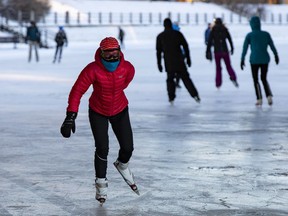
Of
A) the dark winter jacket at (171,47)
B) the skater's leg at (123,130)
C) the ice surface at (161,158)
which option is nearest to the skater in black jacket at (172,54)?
the dark winter jacket at (171,47)

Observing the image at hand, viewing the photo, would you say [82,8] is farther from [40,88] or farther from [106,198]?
[106,198]

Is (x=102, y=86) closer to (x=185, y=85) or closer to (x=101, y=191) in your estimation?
(x=101, y=191)

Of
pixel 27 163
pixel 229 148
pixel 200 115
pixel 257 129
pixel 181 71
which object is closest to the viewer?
pixel 27 163

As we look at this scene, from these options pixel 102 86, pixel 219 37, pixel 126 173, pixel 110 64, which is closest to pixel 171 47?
pixel 219 37

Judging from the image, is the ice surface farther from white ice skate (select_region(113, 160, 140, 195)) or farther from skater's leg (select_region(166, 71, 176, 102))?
skater's leg (select_region(166, 71, 176, 102))

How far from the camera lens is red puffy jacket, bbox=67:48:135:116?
25.8 feet

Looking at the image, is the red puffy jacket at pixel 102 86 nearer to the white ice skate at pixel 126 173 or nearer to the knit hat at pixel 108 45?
the knit hat at pixel 108 45

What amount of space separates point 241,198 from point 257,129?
552 cm

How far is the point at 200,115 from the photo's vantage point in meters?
15.8

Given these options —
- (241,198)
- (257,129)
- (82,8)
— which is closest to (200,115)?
(257,129)

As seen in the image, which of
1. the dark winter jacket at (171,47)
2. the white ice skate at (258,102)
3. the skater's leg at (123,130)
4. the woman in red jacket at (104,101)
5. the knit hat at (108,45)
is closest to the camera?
the knit hat at (108,45)

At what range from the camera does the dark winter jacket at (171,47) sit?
1780 centimetres

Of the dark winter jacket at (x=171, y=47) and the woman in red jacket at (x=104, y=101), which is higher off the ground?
the woman in red jacket at (x=104, y=101)

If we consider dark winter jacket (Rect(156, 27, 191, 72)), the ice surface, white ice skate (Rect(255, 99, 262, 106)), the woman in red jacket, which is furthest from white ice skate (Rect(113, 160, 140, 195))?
dark winter jacket (Rect(156, 27, 191, 72))
